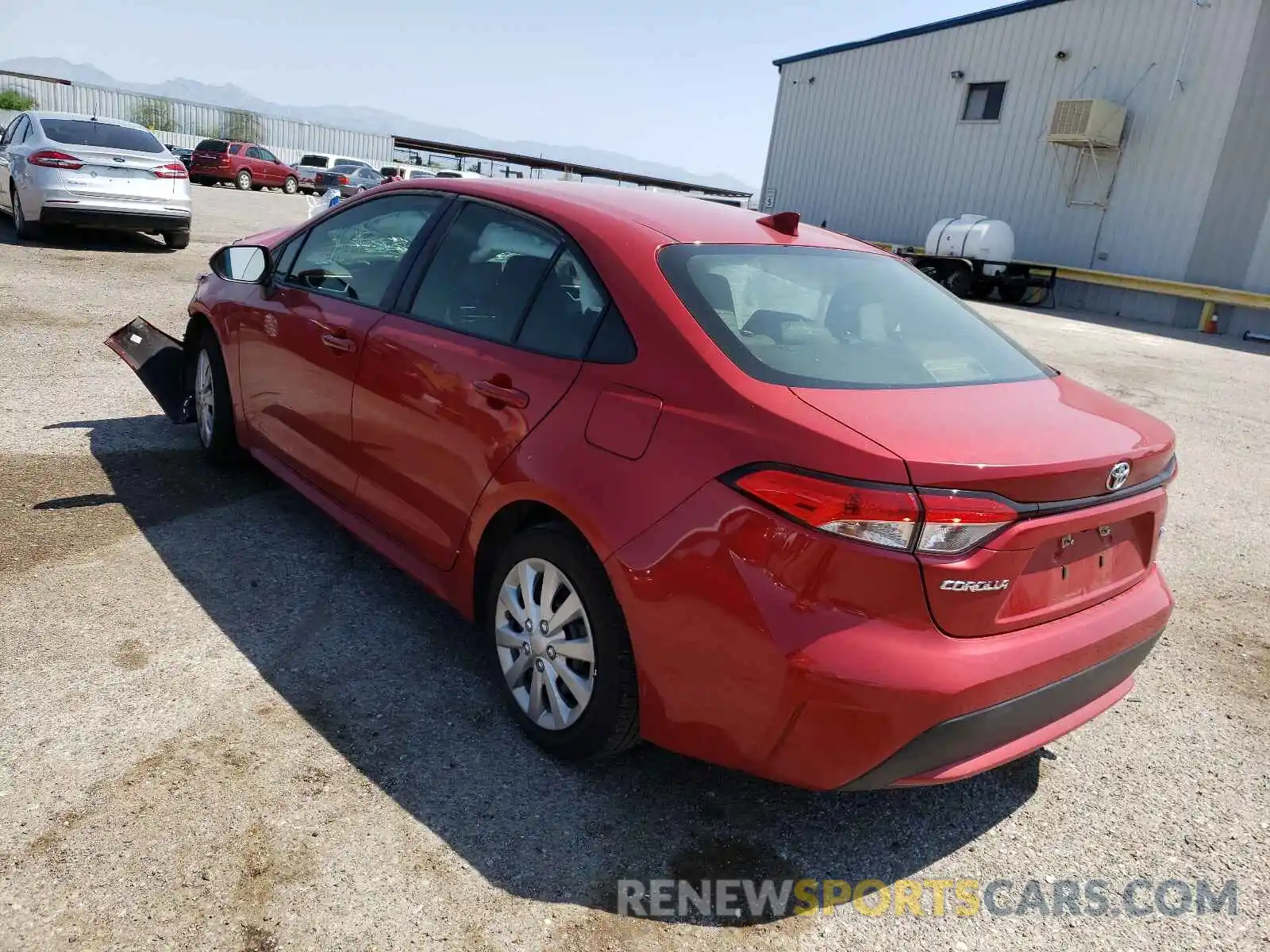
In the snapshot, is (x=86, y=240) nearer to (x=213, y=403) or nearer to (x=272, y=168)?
(x=213, y=403)

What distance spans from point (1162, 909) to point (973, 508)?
4.39 feet

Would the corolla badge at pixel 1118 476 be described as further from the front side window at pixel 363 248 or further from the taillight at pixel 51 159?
the taillight at pixel 51 159

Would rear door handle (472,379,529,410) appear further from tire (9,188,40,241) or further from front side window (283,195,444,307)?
tire (9,188,40,241)

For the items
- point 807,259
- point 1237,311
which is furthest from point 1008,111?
point 807,259

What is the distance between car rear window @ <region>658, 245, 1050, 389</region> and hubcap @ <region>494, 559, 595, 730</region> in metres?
0.88

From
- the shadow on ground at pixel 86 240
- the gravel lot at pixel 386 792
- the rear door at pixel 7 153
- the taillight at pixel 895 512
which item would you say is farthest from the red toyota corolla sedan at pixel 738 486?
the rear door at pixel 7 153

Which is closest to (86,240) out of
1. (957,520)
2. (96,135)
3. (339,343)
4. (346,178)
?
(96,135)

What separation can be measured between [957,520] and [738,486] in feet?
1.67

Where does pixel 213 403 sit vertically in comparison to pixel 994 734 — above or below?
below

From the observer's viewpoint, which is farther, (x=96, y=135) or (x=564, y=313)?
(x=96, y=135)

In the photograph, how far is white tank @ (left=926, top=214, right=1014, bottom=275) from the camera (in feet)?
69.4

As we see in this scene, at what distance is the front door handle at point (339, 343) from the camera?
3.65 meters

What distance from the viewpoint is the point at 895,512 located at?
2.11 m

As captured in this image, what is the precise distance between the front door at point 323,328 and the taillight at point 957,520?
2304 mm
